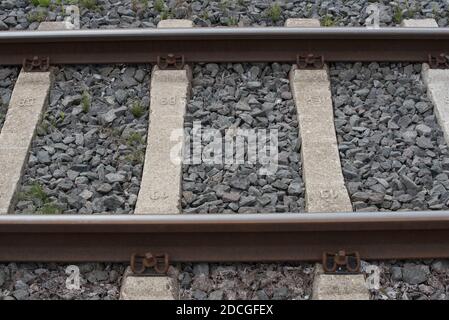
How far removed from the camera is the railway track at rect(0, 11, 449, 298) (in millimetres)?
4176

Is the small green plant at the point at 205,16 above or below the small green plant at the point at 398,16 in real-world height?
below

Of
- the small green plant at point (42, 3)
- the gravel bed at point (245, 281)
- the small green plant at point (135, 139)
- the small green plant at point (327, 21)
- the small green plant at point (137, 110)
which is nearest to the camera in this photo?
the gravel bed at point (245, 281)

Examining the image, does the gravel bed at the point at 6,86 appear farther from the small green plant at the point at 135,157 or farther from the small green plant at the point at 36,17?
the small green plant at the point at 135,157

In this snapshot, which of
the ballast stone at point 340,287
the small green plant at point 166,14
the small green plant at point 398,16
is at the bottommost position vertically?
the ballast stone at point 340,287

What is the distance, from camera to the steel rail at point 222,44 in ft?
18.8

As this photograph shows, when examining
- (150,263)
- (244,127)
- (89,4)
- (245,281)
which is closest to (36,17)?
(89,4)

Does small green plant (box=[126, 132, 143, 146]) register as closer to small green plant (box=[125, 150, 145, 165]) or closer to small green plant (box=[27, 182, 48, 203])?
small green plant (box=[125, 150, 145, 165])

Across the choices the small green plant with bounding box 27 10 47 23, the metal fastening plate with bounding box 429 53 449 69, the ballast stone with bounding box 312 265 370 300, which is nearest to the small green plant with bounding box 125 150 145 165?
the ballast stone with bounding box 312 265 370 300

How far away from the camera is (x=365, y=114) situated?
5262 mm

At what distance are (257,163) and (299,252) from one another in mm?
876

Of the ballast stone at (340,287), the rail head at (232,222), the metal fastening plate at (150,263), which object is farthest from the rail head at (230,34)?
the ballast stone at (340,287)

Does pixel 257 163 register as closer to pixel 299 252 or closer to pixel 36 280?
pixel 299 252

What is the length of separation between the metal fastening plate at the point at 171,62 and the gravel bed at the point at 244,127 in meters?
0.14

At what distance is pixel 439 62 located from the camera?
5680mm
